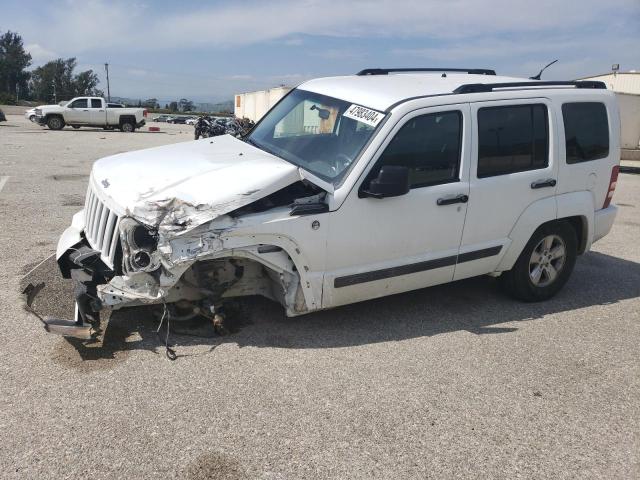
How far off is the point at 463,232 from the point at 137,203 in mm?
2637

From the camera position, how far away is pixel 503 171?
4.65 m

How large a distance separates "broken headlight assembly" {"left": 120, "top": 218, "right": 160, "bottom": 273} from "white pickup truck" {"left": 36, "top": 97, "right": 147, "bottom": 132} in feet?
91.0

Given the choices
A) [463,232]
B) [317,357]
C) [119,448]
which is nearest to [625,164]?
[463,232]

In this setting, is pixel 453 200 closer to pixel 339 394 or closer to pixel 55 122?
pixel 339 394

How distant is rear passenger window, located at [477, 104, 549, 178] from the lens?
4.55m

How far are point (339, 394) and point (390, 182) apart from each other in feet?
5.03

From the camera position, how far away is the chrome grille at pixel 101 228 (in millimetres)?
3918

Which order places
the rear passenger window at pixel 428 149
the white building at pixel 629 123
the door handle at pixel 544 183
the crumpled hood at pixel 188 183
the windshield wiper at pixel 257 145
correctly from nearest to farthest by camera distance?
the crumpled hood at pixel 188 183
the rear passenger window at pixel 428 149
the windshield wiper at pixel 257 145
the door handle at pixel 544 183
the white building at pixel 629 123

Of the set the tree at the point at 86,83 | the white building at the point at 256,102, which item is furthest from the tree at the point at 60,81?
the white building at the point at 256,102

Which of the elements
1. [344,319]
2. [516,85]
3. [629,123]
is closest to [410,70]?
[516,85]

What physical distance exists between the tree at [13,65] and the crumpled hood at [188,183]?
3951 inches

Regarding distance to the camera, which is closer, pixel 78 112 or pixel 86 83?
pixel 78 112

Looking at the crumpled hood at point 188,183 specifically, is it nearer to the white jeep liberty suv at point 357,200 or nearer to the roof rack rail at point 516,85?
the white jeep liberty suv at point 357,200

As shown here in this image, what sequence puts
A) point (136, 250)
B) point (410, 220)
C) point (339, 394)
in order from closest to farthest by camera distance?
point (339, 394) → point (136, 250) → point (410, 220)
